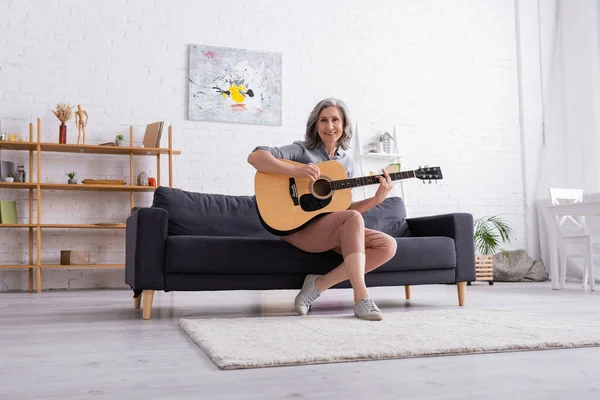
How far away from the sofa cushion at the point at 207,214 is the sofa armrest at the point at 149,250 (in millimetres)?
422

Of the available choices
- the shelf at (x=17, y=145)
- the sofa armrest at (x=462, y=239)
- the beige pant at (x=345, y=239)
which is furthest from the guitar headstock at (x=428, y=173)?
the shelf at (x=17, y=145)

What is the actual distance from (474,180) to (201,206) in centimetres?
390

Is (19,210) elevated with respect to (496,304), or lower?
elevated

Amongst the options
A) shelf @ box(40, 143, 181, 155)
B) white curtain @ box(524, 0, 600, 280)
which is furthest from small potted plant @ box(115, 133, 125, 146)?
white curtain @ box(524, 0, 600, 280)

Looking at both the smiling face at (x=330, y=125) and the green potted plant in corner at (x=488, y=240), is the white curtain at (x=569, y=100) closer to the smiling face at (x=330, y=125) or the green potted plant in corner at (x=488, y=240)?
the green potted plant in corner at (x=488, y=240)

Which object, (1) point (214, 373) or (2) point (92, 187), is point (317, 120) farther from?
(2) point (92, 187)

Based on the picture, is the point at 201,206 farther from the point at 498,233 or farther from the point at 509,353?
the point at 498,233

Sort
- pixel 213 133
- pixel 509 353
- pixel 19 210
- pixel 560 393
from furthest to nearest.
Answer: pixel 213 133, pixel 19 210, pixel 509 353, pixel 560 393

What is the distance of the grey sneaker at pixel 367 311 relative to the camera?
243cm

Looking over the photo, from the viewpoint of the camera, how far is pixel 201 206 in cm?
326

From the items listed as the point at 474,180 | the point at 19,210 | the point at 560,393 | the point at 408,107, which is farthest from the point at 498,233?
the point at 560,393

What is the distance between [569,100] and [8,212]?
541 centimetres

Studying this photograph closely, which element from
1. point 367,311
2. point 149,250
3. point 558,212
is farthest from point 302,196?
point 558,212

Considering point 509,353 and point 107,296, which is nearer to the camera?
point 509,353
